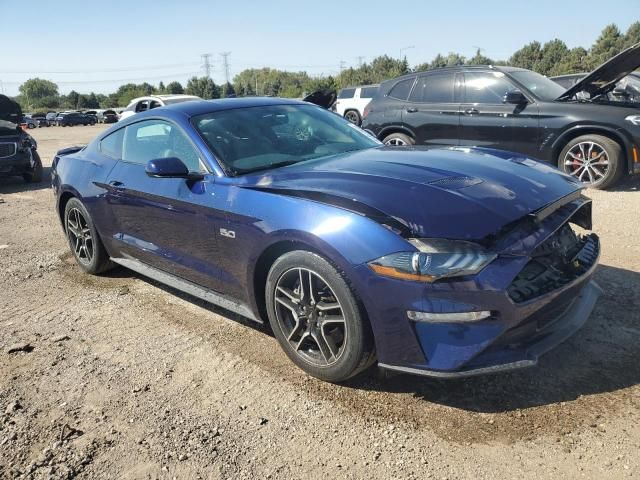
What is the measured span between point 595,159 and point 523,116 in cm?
113

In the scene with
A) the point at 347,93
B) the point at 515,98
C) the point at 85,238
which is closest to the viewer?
the point at 85,238

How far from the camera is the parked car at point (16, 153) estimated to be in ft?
34.3

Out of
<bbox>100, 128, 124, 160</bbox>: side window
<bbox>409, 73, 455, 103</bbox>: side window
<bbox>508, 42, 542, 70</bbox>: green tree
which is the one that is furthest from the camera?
<bbox>508, 42, 542, 70</bbox>: green tree

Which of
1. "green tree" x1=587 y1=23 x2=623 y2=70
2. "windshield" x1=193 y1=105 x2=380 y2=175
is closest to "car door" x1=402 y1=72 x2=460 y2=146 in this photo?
"windshield" x1=193 y1=105 x2=380 y2=175

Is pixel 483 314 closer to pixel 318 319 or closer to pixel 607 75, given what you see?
pixel 318 319

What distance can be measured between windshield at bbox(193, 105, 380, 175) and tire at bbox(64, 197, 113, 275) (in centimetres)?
176

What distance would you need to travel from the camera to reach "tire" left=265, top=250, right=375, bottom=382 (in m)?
2.58

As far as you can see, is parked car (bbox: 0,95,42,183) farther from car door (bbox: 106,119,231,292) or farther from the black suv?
car door (bbox: 106,119,231,292)

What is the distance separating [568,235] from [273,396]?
189 cm

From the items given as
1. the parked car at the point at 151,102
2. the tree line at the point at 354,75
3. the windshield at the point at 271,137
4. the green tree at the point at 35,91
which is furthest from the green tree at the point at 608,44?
the green tree at the point at 35,91

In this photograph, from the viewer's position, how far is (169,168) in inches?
130

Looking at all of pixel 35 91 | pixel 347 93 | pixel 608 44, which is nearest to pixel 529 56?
pixel 608 44

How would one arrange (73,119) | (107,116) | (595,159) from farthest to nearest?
(107,116) → (73,119) → (595,159)

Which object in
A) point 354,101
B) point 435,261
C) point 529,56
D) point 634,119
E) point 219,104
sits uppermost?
point 529,56
